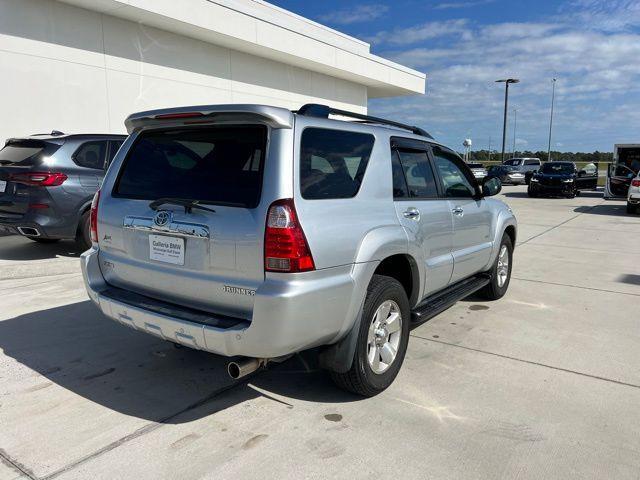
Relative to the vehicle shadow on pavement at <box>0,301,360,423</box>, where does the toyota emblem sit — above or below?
above

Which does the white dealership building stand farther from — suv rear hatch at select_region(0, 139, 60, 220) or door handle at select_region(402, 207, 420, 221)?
door handle at select_region(402, 207, 420, 221)

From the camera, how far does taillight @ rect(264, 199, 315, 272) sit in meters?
2.65

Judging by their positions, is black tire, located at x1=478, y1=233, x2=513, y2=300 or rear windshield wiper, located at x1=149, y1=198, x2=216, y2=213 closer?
rear windshield wiper, located at x1=149, y1=198, x2=216, y2=213

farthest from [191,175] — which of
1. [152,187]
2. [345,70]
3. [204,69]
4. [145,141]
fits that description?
[345,70]

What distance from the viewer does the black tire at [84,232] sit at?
7234 mm

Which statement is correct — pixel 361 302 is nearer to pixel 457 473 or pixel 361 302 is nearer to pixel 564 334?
pixel 457 473

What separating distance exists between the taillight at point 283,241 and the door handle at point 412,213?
114 cm

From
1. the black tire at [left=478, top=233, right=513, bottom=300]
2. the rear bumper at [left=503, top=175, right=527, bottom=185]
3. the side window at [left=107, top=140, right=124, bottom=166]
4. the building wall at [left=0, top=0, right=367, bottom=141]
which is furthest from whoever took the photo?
the rear bumper at [left=503, top=175, right=527, bottom=185]

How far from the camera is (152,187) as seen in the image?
328 centimetres

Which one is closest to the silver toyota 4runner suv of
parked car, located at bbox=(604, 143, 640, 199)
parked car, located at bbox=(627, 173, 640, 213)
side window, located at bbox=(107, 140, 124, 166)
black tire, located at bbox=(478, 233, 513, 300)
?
black tire, located at bbox=(478, 233, 513, 300)

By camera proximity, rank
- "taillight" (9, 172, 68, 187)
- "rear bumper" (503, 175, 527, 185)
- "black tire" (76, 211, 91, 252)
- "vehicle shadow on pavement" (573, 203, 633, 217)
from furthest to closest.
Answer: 1. "rear bumper" (503, 175, 527, 185)
2. "vehicle shadow on pavement" (573, 203, 633, 217)
3. "black tire" (76, 211, 91, 252)
4. "taillight" (9, 172, 68, 187)

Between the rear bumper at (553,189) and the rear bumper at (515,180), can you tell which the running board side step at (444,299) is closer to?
the rear bumper at (553,189)

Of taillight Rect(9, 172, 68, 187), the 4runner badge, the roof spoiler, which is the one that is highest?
the roof spoiler

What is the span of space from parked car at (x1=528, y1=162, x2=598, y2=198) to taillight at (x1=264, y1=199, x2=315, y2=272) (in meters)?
21.9
